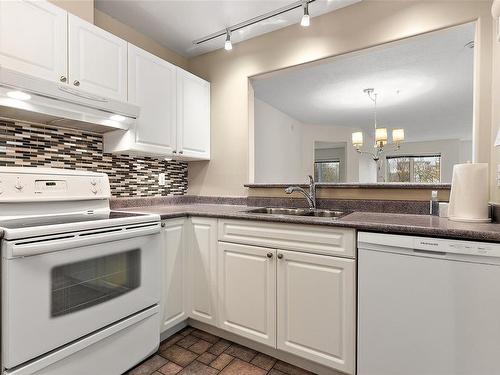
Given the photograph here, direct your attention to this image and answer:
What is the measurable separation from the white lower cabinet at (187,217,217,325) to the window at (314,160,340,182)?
3792 mm

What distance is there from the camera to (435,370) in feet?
4.03

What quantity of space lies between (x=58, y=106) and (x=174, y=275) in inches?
48.9

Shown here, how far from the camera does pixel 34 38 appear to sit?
4.85 feet

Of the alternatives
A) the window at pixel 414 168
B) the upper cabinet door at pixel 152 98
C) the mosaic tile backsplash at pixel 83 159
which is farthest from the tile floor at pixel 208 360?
the window at pixel 414 168

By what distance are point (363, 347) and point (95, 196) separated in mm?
1846

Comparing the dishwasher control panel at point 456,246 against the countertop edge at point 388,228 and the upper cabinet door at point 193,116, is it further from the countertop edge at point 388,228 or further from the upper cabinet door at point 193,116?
the upper cabinet door at point 193,116

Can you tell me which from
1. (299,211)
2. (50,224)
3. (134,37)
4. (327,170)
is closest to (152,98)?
(134,37)

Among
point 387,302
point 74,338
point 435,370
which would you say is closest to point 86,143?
point 74,338

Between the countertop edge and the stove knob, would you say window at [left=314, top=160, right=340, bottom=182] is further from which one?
the stove knob

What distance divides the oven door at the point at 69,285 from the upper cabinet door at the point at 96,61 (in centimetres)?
95

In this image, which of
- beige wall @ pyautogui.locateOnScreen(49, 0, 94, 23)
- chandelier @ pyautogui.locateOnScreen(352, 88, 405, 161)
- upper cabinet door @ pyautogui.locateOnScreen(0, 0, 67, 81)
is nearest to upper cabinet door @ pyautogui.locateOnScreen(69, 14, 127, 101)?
upper cabinet door @ pyautogui.locateOnScreen(0, 0, 67, 81)

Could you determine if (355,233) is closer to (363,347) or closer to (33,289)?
(363,347)

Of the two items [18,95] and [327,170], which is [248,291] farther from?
[327,170]

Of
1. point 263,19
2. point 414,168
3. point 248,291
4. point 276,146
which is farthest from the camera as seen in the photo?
point 414,168
